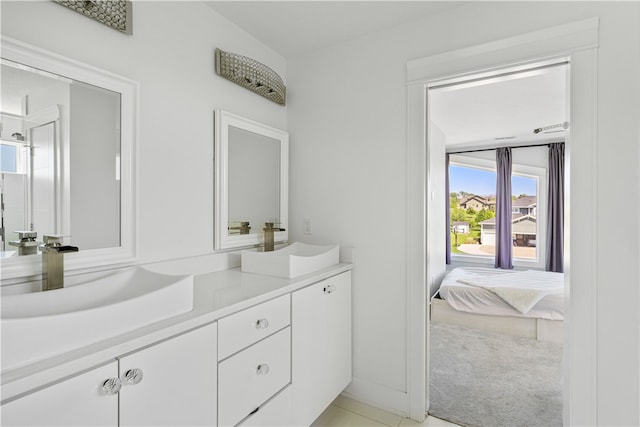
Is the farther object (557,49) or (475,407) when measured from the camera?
(475,407)

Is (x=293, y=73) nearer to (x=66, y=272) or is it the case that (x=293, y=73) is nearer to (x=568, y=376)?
(x=66, y=272)

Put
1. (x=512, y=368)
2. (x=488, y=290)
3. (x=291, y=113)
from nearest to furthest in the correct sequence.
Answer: (x=291, y=113), (x=512, y=368), (x=488, y=290)

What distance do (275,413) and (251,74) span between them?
1879 millimetres

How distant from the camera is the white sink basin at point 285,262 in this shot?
1.64 m

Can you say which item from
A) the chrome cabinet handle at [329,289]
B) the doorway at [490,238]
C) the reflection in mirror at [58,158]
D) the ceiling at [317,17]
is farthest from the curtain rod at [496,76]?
the reflection in mirror at [58,158]

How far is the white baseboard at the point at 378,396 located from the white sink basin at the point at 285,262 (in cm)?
84

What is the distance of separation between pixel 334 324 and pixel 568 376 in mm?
1188

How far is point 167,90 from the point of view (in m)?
1.57

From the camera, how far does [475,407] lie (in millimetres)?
2014

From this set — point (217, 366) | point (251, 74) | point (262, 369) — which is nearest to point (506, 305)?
point (262, 369)

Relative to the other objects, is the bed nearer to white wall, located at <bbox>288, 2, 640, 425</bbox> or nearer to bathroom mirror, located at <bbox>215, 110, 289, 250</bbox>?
white wall, located at <bbox>288, 2, 640, 425</bbox>

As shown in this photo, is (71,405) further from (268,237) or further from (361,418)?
(361,418)

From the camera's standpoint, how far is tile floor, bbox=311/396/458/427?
73.1 inches

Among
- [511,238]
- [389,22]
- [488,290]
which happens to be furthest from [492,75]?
[511,238]
